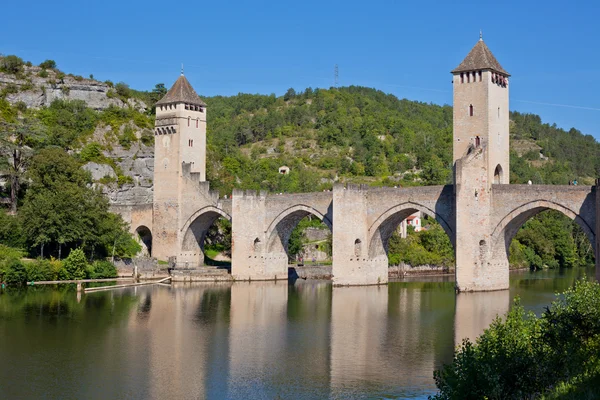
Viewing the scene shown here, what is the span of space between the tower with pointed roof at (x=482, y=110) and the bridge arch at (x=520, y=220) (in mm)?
1762

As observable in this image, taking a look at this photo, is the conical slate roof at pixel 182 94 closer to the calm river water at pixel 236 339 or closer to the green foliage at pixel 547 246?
the calm river water at pixel 236 339

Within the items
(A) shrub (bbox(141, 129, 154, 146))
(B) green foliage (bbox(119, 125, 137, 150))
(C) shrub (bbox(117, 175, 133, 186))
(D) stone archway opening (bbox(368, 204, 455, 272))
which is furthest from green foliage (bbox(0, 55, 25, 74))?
(D) stone archway opening (bbox(368, 204, 455, 272))

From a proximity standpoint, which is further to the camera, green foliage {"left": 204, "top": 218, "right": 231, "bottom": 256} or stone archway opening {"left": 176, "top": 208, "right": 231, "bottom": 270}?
green foliage {"left": 204, "top": 218, "right": 231, "bottom": 256}

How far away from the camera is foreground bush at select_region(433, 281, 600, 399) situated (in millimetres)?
12594

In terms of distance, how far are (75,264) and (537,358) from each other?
27.2 metres

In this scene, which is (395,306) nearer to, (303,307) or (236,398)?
(303,307)

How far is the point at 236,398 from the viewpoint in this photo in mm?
16438

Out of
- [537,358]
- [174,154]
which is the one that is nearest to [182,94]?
[174,154]

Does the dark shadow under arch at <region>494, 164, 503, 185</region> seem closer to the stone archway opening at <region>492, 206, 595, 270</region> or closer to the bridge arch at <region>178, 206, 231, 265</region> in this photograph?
the stone archway opening at <region>492, 206, 595, 270</region>

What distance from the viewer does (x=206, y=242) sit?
45656 mm

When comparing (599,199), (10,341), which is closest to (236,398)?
(10,341)

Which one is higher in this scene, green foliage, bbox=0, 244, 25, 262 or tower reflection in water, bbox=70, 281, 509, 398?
green foliage, bbox=0, 244, 25, 262

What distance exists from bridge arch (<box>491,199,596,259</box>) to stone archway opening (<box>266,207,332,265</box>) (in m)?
9.01

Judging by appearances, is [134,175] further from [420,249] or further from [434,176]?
[434,176]
